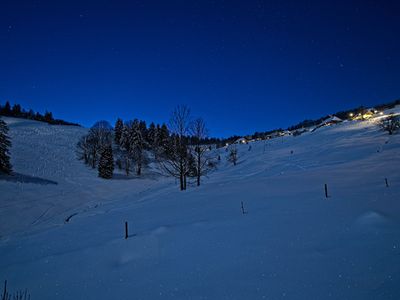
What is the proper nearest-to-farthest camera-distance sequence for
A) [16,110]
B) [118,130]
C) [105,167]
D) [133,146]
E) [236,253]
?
[236,253] → [105,167] → [133,146] → [118,130] → [16,110]

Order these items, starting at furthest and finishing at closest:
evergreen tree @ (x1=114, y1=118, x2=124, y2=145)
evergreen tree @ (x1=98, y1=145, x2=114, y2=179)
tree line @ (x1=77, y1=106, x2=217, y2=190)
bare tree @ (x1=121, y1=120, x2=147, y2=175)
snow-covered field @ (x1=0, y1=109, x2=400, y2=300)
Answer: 1. evergreen tree @ (x1=114, y1=118, x2=124, y2=145)
2. bare tree @ (x1=121, y1=120, x2=147, y2=175)
3. evergreen tree @ (x1=98, y1=145, x2=114, y2=179)
4. tree line @ (x1=77, y1=106, x2=217, y2=190)
5. snow-covered field @ (x1=0, y1=109, x2=400, y2=300)

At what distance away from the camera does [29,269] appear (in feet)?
23.4

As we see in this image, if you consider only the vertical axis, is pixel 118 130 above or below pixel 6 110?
below

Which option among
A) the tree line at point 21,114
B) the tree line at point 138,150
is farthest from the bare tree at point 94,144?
the tree line at point 21,114

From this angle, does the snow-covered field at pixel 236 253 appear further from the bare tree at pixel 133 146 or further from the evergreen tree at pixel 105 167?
the bare tree at pixel 133 146

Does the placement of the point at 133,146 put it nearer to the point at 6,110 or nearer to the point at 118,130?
the point at 118,130

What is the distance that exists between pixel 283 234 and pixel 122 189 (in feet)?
110

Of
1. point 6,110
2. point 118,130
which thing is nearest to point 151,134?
point 118,130

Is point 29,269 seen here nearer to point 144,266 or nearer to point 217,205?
point 144,266

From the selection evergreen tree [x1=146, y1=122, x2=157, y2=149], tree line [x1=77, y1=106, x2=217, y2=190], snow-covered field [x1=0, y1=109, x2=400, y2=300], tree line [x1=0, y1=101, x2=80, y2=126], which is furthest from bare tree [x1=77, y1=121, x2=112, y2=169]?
tree line [x1=0, y1=101, x2=80, y2=126]

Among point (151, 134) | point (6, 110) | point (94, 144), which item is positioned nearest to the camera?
point (94, 144)

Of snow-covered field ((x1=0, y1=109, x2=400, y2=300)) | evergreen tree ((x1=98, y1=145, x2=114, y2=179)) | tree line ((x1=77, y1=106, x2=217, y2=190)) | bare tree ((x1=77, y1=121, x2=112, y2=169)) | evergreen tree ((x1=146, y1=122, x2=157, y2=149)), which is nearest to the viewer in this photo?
snow-covered field ((x1=0, y1=109, x2=400, y2=300))

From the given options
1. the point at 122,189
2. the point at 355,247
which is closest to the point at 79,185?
the point at 122,189

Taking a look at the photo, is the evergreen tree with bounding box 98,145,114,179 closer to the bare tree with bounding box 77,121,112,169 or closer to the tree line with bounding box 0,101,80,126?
the bare tree with bounding box 77,121,112,169
